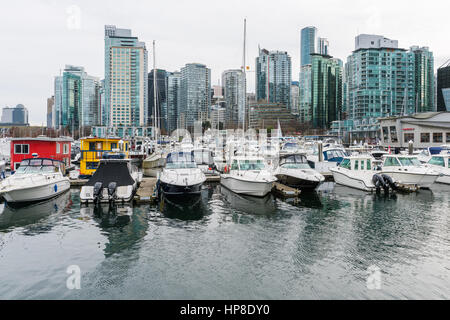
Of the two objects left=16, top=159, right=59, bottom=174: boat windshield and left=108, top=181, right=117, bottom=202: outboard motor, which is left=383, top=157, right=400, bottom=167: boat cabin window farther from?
left=16, top=159, right=59, bottom=174: boat windshield

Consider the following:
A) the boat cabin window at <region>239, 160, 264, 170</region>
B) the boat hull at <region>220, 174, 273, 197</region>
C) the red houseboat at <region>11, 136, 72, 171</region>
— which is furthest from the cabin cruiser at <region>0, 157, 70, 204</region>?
the boat cabin window at <region>239, 160, 264, 170</region>

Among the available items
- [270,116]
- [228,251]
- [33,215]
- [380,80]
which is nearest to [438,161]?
[228,251]

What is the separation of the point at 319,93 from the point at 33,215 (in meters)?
178

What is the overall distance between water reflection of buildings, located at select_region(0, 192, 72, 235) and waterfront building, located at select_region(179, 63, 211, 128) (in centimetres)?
14553

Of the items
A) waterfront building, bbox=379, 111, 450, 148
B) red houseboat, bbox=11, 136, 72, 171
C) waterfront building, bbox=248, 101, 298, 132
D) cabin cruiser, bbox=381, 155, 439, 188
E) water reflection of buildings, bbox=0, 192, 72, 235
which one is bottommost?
water reflection of buildings, bbox=0, 192, 72, 235

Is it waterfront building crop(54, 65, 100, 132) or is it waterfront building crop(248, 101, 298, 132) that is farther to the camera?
waterfront building crop(54, 65, 100, 132)

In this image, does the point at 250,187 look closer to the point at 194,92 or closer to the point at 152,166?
the point at 152,166

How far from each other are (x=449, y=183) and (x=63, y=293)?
1226 inches

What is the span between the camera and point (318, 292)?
9.21 meters

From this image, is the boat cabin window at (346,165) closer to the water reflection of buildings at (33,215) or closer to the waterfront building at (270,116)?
the water reflection of buildings at (33,215)

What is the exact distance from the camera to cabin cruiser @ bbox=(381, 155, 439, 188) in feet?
85.9

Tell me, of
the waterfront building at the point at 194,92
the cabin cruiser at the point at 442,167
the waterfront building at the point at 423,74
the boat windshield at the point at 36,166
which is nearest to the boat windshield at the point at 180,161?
the boat windshield at the point at 36,166

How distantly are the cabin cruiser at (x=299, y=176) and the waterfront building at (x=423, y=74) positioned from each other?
159 m

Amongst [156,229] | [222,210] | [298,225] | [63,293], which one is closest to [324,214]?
[298,225]
